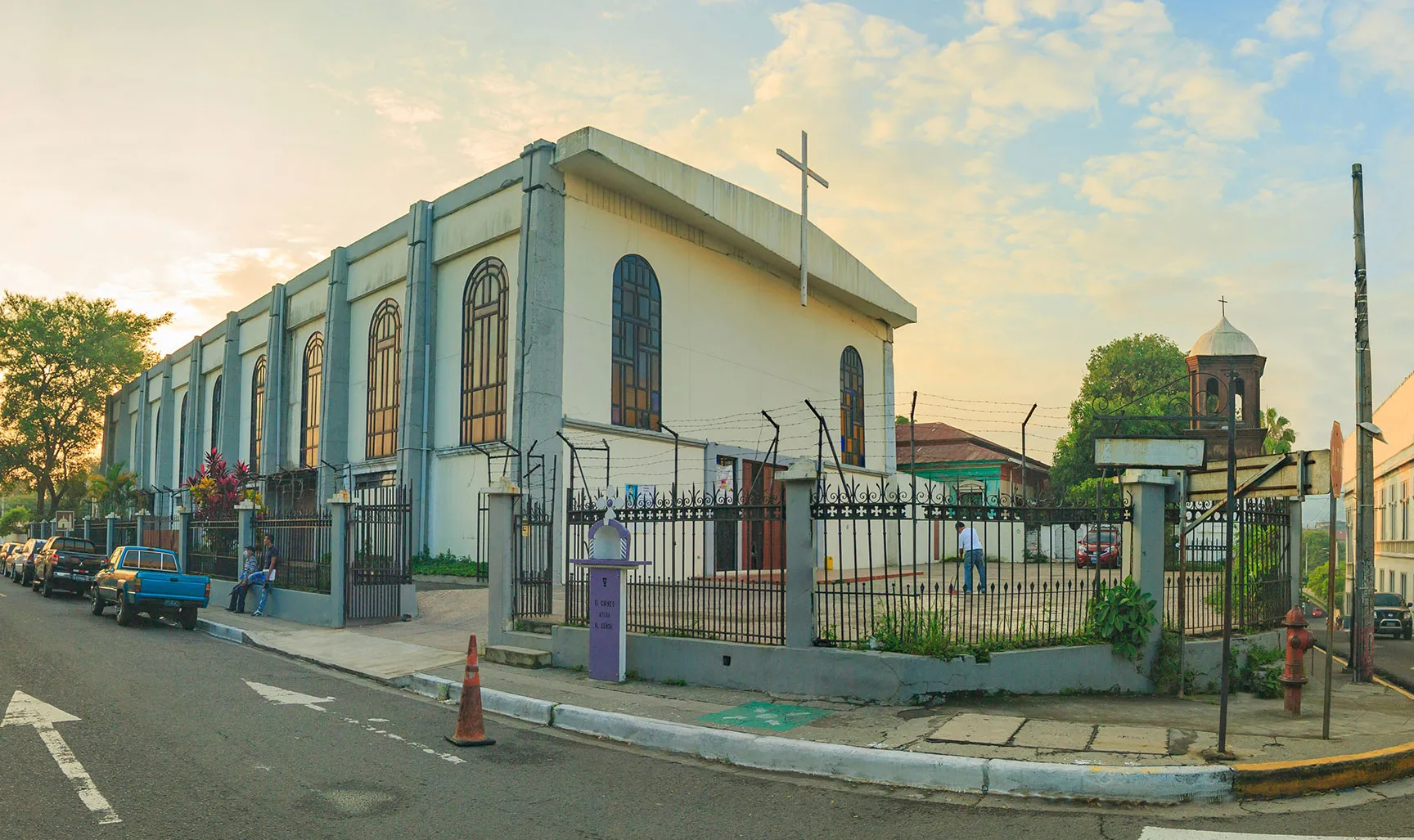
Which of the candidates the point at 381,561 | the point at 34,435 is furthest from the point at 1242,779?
the point at 34,435

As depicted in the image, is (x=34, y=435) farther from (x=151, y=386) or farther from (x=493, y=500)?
(x=493, y=500)

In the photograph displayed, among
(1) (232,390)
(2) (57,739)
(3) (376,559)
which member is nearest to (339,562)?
(3) (376,559)

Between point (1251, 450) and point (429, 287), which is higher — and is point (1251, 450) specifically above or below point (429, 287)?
below

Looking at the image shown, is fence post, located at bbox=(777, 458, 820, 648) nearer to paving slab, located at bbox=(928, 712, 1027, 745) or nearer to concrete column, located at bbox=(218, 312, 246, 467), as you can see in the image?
paving slab, located at bbox=(928, 712, 1027, 745)

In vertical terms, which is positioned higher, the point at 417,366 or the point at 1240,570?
the point at 417,366

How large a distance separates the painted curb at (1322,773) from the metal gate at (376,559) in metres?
14.7

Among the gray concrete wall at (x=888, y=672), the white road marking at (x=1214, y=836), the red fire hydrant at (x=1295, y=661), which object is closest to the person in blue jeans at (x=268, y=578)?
the gray concrete wall at (x=888, y=672)

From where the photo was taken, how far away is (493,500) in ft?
44.7

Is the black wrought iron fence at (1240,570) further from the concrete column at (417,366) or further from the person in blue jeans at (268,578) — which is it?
the concrete column at (417,366)

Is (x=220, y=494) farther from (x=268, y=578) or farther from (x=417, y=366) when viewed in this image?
(x=268, y=578)

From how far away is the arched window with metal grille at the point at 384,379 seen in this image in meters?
28.5

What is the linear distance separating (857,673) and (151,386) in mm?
55752

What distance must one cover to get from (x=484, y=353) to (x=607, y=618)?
48.9 feet

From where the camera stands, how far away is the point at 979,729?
841cm
